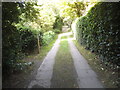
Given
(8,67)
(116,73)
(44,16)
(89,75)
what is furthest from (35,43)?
(44,16)

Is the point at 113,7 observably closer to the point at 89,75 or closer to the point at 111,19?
the point at 111,19

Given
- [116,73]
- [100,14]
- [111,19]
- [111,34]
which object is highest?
[100,14]

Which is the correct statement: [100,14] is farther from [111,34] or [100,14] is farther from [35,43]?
[35,43]

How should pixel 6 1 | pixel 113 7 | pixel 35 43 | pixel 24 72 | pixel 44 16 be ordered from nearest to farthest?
1. pixel 113 7
2. pixel 6 1
3. pixel 24 72
4. pixel 35 43
5. pixel 44 16

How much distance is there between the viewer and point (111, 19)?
4.27 metres

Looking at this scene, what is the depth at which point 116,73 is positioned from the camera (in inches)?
169

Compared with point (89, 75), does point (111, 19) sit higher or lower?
higher

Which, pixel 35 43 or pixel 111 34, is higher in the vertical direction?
pixel 111 34

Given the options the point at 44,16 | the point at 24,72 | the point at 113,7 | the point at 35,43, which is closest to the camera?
the point at 113,7

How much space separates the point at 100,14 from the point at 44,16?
1377 centimetres

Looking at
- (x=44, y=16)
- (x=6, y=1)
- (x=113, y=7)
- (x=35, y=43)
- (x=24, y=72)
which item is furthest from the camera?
(x=44, y=16)

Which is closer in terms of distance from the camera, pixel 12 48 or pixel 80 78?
pixel 80 78

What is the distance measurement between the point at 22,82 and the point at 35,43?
5747 mm

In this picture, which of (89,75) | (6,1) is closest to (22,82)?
(89,75)
